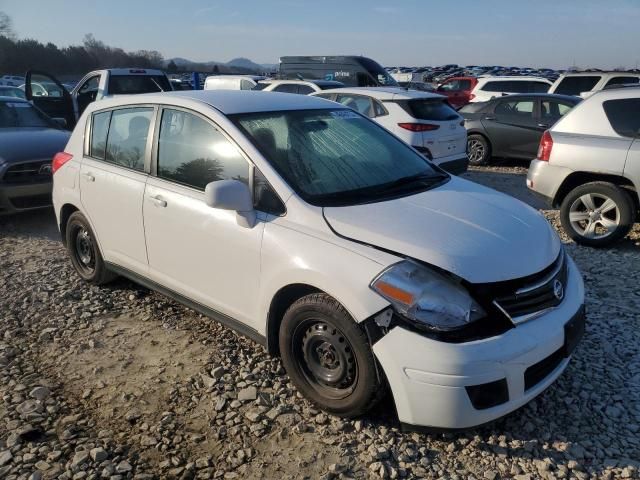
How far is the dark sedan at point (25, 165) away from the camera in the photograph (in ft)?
20.8

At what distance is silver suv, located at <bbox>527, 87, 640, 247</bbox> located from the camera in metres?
5.35

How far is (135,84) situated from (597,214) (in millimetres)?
9719

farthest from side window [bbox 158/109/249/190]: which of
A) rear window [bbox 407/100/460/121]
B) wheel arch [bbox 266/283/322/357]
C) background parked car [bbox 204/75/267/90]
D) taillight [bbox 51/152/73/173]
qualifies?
background parked car [bbox 204/75/267/90]

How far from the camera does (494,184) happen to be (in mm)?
8938

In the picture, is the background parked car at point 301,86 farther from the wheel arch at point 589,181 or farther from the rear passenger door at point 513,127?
the wheel arch at point 589,181

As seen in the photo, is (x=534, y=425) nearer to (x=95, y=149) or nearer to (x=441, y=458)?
(x=441, y=458)

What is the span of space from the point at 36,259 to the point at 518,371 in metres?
4.94

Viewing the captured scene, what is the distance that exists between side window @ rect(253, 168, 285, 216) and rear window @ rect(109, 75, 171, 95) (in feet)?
30.7

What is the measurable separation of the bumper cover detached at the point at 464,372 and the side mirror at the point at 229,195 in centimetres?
110

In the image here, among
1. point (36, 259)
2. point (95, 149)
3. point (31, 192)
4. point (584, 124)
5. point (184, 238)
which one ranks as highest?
point (584, 124)

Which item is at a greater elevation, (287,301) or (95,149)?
(95,149)

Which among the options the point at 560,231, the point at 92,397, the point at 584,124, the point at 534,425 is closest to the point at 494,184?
the point at 560,231

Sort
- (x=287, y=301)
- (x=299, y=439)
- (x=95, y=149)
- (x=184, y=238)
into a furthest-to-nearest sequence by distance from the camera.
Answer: (x=95, y=149)
(x=184, y=238)
(x=287, y=301)
(x=299, y=439)

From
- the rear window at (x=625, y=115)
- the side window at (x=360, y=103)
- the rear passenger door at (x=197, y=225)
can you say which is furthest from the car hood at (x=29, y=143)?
the rear window at (x=625, y=115)
